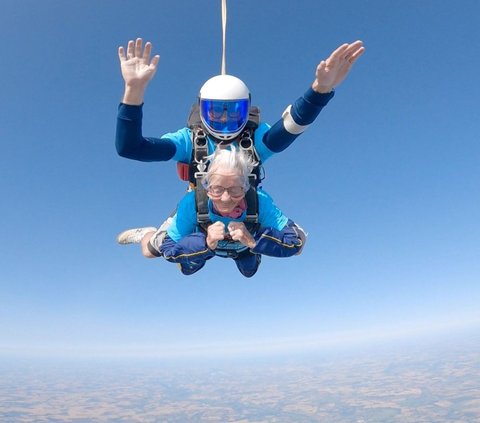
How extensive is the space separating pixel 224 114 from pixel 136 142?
1.01 m

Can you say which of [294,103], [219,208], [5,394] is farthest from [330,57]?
[5,394]

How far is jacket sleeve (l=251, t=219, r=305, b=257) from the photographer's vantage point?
3705 mm

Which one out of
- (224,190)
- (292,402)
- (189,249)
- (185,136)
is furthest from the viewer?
(292,402)

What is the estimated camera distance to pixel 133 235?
5.22m

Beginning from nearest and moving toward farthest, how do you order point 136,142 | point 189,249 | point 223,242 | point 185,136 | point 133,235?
point 136,142 < point 189,249 < point 185,136 < point 223,242 < point 133,235

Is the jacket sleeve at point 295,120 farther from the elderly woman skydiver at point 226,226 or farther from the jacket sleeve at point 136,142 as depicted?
the jacket sleeve at point 136,142

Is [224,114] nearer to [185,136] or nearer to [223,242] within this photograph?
[185,136]

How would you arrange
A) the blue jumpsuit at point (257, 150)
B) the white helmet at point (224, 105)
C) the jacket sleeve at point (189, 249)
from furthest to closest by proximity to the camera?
the white helmet at point (224, 105)
the jacket sleeve at point (189, 249)
the blue jumpsuit at point (257, 150)

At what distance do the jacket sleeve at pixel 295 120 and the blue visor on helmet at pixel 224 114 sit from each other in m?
0.38

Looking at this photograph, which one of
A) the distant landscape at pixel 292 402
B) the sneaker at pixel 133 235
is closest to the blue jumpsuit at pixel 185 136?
the sneaker at pixel 133 235

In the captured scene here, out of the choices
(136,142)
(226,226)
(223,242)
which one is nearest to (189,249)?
(226,226)

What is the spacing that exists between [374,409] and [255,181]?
139m

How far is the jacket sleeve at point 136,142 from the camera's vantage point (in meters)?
3.17

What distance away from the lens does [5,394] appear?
559 feet
